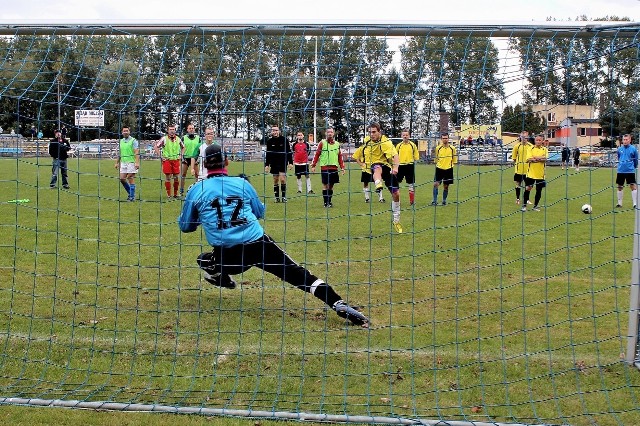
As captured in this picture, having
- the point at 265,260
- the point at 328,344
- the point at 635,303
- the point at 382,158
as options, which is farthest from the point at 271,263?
the point at 382,158

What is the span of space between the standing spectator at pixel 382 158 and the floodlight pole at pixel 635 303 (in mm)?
2150

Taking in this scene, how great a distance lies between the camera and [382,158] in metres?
13.3

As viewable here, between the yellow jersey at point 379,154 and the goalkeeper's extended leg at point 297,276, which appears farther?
the yellow jersey at point 379,154

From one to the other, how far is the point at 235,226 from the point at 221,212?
181 millimetres

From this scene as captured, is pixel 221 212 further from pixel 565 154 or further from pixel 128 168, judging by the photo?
pixel 128 168

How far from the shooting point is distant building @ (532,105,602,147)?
570cm

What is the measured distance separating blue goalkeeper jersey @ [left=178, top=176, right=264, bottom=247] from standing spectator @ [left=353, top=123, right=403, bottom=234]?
1.24m

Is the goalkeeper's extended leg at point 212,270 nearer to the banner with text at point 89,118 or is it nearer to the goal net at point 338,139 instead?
the goal net at point 338,139

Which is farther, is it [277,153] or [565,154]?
[277,153]

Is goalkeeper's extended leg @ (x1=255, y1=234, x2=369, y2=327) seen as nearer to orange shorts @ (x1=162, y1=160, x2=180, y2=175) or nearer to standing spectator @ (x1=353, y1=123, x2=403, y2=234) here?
standing spectator @ (x1=353, y1=123, x2=403, y2=234)

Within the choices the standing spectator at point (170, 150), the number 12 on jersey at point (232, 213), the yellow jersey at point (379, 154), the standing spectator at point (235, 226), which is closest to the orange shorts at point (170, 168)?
the standing spectator at point (170, 150)

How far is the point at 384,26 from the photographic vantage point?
5.69 m

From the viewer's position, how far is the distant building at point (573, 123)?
5703mm

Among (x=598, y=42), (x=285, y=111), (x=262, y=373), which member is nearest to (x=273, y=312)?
(x=262, y=373)
